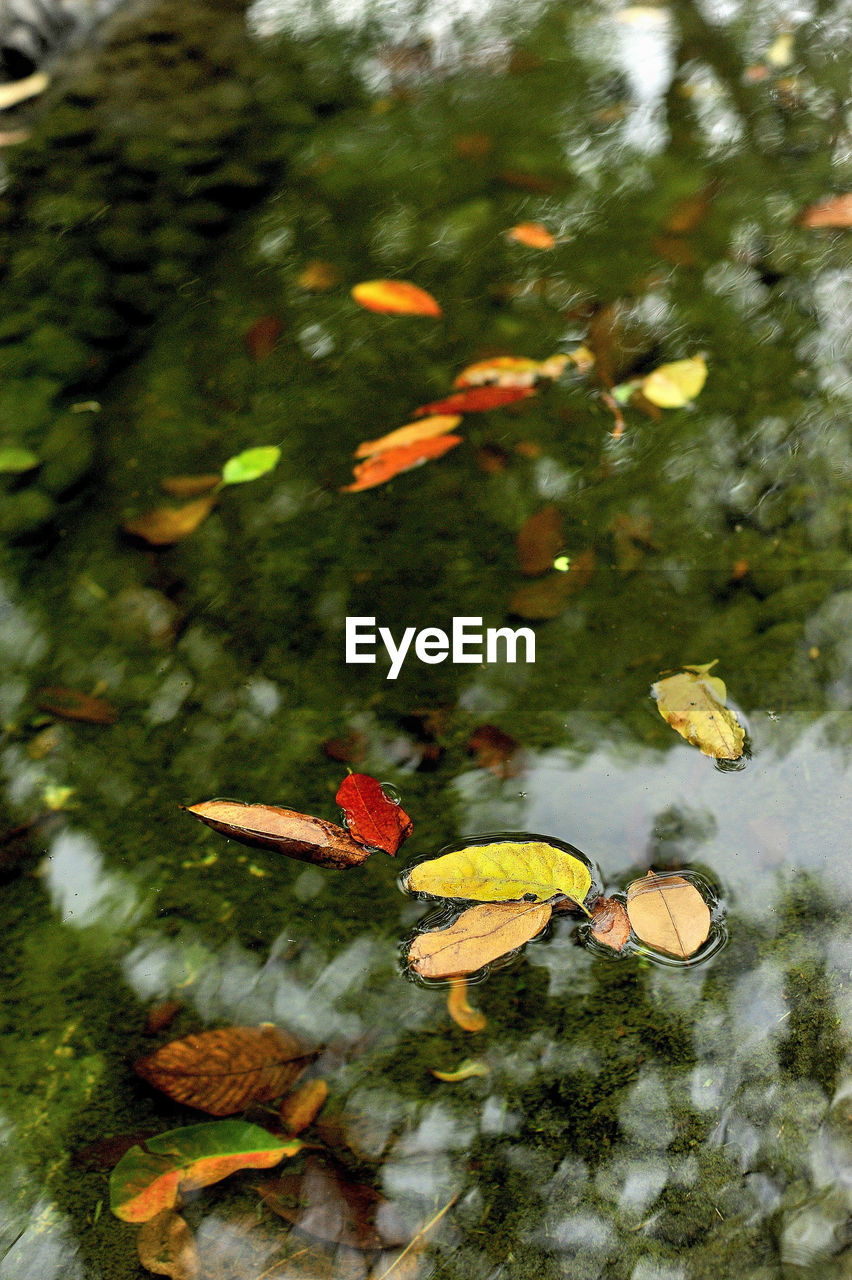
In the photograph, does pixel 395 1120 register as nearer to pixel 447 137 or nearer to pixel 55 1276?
pixel 55 1276

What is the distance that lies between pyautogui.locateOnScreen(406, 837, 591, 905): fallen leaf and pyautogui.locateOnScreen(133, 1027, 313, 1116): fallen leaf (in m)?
0.25

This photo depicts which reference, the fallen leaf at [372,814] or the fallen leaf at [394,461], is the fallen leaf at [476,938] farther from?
the fallen leaf at [394,461]

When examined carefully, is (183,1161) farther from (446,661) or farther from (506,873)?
(446,661)

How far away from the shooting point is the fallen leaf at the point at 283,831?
1.21 m

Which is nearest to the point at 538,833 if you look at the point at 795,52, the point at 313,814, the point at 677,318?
the point at 313,814

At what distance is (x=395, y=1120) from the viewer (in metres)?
1.01

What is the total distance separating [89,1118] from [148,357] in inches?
56.5

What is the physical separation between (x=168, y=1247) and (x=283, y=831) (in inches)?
18.9

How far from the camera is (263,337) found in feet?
6.14

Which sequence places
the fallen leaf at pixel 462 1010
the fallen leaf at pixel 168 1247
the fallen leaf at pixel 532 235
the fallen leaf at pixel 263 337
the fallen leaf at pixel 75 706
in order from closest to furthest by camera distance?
1. the fallen leaf at pixel 168 1247
2. the fallen leaf at pixel 462 1010
3. the fallen leaf at pixel 75 706
4. the fallen leaf at pixel 263 337
5. the fallen leaf at pixel 532 235

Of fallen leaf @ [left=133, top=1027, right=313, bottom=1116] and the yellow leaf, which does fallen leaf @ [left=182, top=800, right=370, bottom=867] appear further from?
the yellow leaf

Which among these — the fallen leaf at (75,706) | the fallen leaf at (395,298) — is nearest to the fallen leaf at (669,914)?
the fallen leaf at (75,706)

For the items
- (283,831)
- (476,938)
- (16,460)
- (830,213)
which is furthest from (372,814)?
(830,213)

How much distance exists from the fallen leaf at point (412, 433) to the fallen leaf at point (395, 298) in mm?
327
